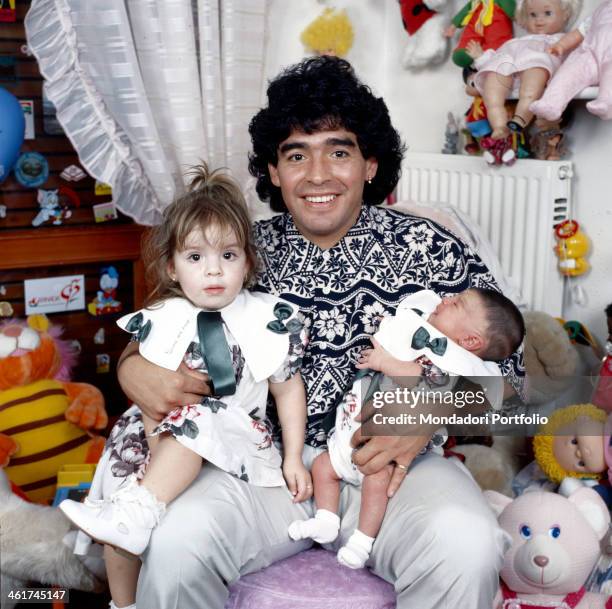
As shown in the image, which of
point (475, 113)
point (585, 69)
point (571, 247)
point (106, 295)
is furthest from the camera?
point (106, 295)

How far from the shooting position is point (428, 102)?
3051 mm

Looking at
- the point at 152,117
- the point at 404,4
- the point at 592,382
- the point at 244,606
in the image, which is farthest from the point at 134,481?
the point at 404,4

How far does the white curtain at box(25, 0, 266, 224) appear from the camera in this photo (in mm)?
2215

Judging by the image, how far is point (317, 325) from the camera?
178cm

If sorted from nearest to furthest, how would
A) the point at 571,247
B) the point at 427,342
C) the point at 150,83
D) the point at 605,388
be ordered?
the point at 427,342 < the point at 605,388 < the point at 150,83 < the point at 571,247

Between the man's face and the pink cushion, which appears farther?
the man's face

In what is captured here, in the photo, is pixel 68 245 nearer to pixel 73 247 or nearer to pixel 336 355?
pixel 73 247

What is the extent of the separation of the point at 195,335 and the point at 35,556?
0.72 metres

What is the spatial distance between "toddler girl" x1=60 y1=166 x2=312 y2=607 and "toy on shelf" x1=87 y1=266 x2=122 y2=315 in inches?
46.8

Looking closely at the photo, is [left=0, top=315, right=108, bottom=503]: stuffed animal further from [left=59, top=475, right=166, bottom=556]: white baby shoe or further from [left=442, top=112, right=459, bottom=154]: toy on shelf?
[left=442, top=112, right=459, bottom=154]: toy on shelf

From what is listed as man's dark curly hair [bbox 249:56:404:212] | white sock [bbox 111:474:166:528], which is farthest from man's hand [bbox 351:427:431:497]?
man's dark curly hair [bbox 249:56:404:212]

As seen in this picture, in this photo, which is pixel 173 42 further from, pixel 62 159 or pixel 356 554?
pixel 356 554

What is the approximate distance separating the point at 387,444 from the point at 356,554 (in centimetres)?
21

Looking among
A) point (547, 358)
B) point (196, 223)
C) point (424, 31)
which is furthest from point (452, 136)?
point (196, 223)
